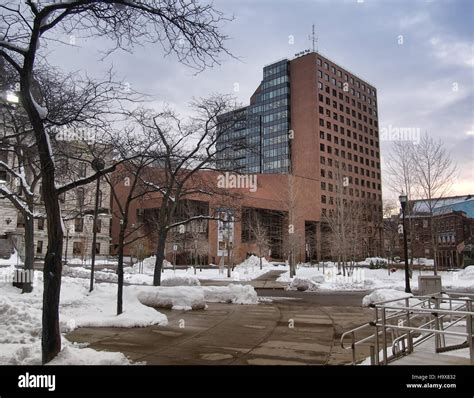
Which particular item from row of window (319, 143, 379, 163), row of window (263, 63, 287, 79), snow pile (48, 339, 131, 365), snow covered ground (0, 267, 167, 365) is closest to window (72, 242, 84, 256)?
snow covered ground (0, 267, 167, 365)

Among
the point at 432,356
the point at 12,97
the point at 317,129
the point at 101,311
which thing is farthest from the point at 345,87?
the point at 432,356

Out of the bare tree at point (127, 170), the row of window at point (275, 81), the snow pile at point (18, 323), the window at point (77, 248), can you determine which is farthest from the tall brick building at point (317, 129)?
the snow pile at point (18, 323)

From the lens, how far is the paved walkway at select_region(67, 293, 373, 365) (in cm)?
765

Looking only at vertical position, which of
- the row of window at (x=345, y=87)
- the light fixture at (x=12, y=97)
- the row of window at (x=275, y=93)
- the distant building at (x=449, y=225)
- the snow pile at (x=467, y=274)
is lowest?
the snow pile at (x=467, y=274)

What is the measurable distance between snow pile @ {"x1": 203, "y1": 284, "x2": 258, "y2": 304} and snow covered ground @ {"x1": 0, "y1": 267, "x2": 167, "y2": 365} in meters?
4.14

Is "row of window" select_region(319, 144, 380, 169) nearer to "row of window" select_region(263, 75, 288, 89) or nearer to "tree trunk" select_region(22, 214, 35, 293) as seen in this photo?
"row of window" select_region(263, 75, 288, 89)

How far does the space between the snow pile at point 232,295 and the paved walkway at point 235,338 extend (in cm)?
325

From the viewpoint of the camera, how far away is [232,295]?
18406 mm

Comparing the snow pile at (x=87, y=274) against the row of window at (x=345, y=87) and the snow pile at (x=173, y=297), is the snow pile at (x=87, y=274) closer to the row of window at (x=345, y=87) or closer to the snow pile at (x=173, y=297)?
the snow pile at (x=173, y=297)

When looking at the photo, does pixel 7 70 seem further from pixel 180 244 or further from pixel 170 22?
pixel 180 244

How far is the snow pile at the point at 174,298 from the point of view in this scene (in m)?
15.4

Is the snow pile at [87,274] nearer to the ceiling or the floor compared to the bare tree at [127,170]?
nearer to the floor

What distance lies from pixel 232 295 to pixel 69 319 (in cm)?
852
